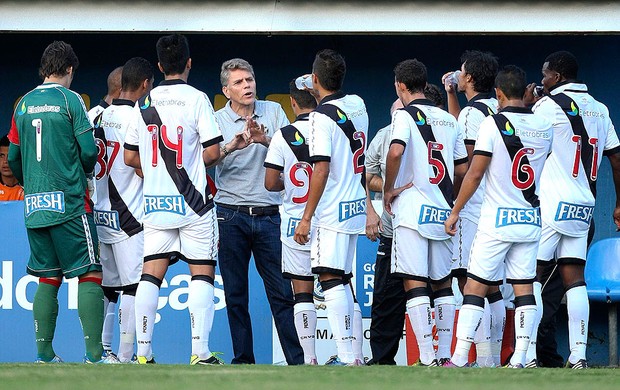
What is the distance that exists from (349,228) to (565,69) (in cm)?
201

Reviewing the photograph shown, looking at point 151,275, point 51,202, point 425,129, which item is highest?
point 425,129

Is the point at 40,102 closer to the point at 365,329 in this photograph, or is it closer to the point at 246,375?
the point at 246,375

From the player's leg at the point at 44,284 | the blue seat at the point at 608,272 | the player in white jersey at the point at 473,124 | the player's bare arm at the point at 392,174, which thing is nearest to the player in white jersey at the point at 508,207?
the player's bare arm at the point at 392,174

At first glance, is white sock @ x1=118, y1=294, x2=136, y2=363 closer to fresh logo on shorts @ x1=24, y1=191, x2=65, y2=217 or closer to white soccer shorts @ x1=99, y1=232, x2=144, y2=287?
white soccer shorts @ x1=99, y1=232, x2=144, y2=287

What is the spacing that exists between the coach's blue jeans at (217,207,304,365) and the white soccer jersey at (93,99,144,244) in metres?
0.78

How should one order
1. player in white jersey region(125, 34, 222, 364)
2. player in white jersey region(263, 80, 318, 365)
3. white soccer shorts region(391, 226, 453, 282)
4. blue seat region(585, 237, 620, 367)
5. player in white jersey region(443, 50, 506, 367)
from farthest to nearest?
1. blue seat region(585, 237, 620, 367)
2. player in white jersey region(443, 50, 506, 367)
3. player in white jersey region(263, 80, 318, 365)
4. white soccer shorts region(391, 226, 453, 282)
5. player in white jersey region(125, 34, 222, 364)

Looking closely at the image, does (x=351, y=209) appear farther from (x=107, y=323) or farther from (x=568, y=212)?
(x=107, y=323)

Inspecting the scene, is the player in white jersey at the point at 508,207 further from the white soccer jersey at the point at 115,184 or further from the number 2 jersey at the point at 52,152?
the number 2 jersey at the point at 52,152

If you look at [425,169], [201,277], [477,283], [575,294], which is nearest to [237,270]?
[201,277]

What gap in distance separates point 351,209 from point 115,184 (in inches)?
68.0

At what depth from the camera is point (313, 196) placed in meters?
8.61

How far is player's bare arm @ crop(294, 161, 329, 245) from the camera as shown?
8609 mm

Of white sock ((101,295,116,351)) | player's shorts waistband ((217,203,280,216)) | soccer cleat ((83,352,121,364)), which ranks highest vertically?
player's shorts waistband ((217,203,280,216))

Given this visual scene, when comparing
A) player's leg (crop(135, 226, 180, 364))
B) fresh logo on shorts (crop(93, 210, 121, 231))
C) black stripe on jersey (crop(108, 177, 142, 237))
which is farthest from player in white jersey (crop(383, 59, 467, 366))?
fresh logo on shorts (crop(93, 210, 121, 231))
